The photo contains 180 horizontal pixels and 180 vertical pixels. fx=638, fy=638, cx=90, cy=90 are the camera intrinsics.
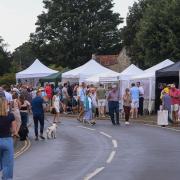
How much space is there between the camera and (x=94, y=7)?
9050cm

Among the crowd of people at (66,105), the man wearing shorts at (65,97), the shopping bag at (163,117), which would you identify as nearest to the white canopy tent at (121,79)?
the crowd of people at (66,105)

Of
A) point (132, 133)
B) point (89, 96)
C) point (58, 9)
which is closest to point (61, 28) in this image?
point (58, 9)

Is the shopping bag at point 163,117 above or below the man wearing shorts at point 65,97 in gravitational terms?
below

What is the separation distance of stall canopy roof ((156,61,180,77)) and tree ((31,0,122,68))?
51673mm

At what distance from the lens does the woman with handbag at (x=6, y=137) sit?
11094 mm

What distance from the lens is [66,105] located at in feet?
131

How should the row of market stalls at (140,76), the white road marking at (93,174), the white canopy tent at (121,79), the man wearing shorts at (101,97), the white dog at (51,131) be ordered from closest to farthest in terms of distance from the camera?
1. the white road marking at (93,174)
2. the white dog at (51,131)
3. the row of market stalls at (140,76)
4. the man wearing shorts at (101,97)
5. the white canopy tent at (121,79)

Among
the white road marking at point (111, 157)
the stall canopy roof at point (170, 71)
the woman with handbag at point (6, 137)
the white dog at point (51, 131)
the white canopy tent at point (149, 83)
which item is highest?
the stall canopy roof at point (170, 71)

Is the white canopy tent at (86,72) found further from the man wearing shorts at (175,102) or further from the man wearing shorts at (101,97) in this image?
the man wearing shorts at (175,102)

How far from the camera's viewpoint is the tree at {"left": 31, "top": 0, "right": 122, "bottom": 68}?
8769 cm

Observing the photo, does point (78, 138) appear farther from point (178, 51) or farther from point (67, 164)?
point (178, 51)

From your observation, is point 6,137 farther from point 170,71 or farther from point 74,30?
point 74,30

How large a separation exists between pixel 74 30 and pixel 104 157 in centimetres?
7257

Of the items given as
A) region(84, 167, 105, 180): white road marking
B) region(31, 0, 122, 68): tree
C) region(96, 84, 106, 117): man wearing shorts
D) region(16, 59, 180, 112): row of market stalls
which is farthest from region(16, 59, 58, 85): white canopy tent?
region(84, 167, 105, 180): white road marking
